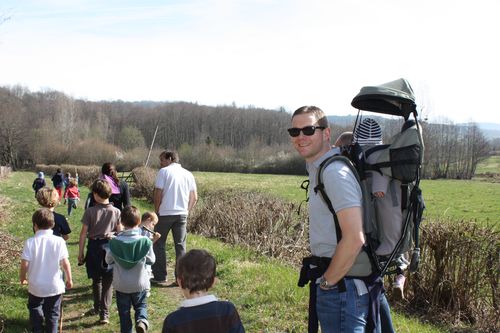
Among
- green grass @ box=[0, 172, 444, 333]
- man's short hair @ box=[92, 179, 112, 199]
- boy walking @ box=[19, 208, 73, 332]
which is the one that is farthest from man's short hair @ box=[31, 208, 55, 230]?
green grass @ box=[0, 172, 444, 333]

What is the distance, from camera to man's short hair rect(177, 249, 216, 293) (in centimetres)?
270

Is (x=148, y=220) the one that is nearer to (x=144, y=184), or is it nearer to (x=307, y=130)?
(x=307, y=130)

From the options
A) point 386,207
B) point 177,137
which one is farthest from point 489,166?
point 386,207

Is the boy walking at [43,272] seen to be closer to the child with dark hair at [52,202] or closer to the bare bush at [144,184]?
the child with dark hair at [52,202]

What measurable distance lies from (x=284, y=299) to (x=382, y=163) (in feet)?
12.1

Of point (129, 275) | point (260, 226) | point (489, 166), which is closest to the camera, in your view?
point (129, 275)

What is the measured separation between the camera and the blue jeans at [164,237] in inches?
268

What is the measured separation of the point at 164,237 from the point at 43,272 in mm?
2588

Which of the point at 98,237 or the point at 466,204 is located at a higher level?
the point at 98,237

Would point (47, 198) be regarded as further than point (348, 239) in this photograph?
Yes

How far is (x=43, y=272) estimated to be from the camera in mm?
4371

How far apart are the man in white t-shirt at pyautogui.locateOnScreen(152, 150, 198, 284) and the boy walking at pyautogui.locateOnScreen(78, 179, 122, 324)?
1.13 meters

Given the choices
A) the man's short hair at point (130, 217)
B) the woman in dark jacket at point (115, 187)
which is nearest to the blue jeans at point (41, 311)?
the man's short hair at point (130, 217)

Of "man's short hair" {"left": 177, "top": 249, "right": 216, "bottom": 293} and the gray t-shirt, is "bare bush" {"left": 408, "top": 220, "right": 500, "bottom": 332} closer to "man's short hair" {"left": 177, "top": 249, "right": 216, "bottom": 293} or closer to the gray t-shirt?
the gray t-shirt
